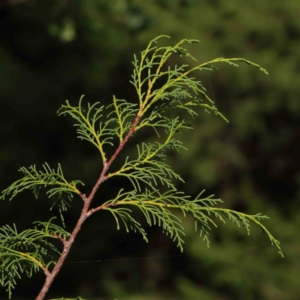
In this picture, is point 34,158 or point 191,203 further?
point 34,158

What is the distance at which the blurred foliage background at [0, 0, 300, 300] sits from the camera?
9.91ft

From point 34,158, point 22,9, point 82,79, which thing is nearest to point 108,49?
point 82,79

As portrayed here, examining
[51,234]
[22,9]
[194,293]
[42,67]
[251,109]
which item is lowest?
[194,293]

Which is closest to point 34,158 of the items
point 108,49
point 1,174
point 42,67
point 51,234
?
→ point 1,174

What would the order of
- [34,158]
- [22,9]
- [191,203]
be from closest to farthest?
[191,203] < [22,9] < [34,158]

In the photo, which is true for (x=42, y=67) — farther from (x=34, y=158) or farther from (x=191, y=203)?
(x=191, y=203)

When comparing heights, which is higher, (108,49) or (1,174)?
(108,49)

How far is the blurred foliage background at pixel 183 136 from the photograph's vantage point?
3.02 metres

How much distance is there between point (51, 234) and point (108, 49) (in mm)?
2504

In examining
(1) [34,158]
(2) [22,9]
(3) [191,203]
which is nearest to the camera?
(3) [191,203]

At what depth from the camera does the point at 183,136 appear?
3076 millimetres

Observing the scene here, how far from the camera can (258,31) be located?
3225 millimetres

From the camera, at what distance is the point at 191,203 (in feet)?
1.79

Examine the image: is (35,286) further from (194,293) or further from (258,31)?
(258,31)
